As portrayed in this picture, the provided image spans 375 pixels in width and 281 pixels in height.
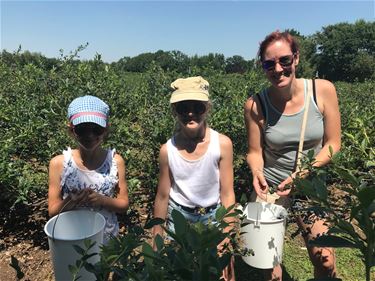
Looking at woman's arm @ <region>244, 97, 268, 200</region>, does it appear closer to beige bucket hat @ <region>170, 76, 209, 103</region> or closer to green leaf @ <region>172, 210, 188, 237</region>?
beige bucket hat @ <region>170, 76, 209, 103</region>

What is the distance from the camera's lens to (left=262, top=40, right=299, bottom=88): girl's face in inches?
80.7

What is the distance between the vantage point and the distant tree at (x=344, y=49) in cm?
6131

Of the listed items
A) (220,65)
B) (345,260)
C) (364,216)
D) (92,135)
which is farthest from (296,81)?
(220,65)

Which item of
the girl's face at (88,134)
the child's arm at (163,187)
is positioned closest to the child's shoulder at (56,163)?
the girl's face at (88,134)

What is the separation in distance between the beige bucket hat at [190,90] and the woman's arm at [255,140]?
0.29 metres

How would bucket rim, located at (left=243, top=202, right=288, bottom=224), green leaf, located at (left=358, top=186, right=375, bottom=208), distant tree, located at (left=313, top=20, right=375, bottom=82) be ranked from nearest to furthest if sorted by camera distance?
green leaf, located at (left=358, top=186, right=375, bottom=208)
bucket rim, located at (left=243, top=202, right=288, bottom=224)
distant tree, located at (left=313, top=20, right=375, bottom=82)

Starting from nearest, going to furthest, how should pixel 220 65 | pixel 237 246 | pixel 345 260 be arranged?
pixel 237 246 → pixel 345 260 → pixel 220 65

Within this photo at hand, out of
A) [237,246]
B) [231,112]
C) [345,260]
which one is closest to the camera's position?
[237,246]

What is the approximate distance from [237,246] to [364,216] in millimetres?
624

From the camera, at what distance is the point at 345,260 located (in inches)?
136

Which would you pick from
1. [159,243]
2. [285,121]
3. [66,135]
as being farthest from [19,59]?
[159,243]

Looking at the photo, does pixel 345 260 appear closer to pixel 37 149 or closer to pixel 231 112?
pixel 231 112

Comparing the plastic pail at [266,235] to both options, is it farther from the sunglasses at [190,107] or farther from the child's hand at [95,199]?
the child's hand at [95,199]

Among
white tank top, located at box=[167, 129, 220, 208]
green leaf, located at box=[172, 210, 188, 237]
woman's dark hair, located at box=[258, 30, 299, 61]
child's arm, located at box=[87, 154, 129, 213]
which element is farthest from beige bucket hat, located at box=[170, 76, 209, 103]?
green leaf, located at box=[172, 210, 188, 237]
